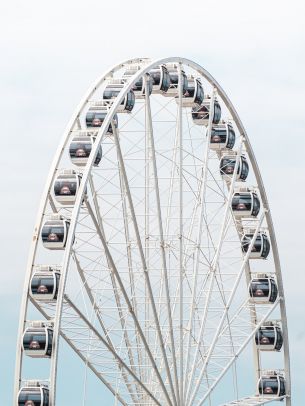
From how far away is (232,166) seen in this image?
371 ft

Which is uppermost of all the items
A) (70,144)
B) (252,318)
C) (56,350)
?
(70,144)

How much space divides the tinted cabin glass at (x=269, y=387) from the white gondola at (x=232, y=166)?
11155mm

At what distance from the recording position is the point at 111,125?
9588 cm

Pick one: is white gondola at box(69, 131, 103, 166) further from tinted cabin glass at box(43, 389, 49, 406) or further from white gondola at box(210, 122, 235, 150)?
white gondola at box(210, 122, 235, 150)

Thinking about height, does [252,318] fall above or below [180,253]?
below

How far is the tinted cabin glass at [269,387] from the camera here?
116 m

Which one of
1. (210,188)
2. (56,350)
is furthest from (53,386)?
(210,188)

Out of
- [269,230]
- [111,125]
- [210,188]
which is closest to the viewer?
[111,125]

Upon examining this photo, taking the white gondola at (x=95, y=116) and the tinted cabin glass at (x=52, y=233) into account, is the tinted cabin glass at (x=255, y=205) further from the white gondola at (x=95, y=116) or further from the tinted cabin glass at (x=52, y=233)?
the tinted cabin glass at (x=52, y=233)

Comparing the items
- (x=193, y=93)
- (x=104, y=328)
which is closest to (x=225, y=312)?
(x=104, y=328)

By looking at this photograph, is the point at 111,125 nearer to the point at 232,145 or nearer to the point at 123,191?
the point at 123,191

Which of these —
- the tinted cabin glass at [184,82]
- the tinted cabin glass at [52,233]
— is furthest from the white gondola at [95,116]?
the tinted cabin glass at [184,82]

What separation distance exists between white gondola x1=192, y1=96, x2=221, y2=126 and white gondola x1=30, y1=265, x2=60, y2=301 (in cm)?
2104

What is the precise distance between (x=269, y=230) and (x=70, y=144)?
22006 millimetres
